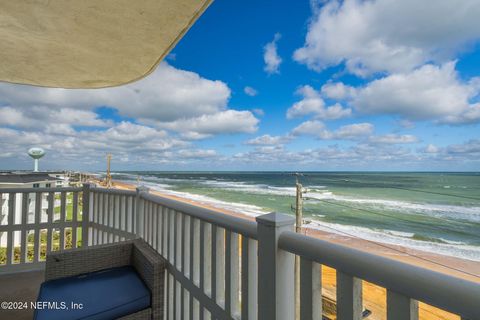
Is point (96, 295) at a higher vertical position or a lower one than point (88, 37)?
lower

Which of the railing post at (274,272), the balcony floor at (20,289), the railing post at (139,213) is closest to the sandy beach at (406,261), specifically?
the balcony floor at (20,289)

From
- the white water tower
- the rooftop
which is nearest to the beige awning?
the rooftop

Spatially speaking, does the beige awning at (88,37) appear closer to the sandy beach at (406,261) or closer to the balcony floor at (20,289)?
the balcony floor at (20,289)

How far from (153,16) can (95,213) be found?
88.9 inches

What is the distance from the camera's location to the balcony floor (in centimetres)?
194

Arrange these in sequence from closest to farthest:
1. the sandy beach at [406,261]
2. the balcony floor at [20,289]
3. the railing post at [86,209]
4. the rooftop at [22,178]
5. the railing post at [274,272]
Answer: the railing post at [274,272] < the balcony floor at [20,289] < the railing post at [86,209] < the sandy beach at [406,261] < the rooftop at [22,178]

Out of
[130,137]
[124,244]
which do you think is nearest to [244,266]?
[124,244]

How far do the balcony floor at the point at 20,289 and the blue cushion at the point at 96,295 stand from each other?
656 millimetres

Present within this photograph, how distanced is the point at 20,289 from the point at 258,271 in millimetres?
2631

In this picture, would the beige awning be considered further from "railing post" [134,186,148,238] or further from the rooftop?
the rooftop

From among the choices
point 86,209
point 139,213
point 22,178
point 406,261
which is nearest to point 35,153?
point 22,178

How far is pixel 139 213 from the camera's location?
2.23 meters

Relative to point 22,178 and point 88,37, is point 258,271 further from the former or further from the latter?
point 22,178

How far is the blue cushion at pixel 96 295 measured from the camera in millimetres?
1348
